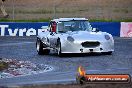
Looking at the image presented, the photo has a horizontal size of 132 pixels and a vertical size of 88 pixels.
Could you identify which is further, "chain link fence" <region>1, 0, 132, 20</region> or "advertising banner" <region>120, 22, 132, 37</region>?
"chain link fence" <region>1, 0, 132, 20</region>

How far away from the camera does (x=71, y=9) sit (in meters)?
61.0

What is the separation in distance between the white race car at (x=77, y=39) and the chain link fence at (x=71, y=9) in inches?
940

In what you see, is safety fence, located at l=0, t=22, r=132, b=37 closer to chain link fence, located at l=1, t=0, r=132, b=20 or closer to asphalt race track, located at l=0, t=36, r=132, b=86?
chain link fence, located at l=1, t=0, r=132, b=20

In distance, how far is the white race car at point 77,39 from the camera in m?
21.6

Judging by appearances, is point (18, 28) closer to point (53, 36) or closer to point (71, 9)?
point (53, 36)

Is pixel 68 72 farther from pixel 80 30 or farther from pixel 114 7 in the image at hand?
pixel 114 7

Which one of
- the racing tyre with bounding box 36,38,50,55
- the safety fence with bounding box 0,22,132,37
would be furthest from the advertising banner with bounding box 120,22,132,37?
the racing tyre with bounding box 36,38,50,55

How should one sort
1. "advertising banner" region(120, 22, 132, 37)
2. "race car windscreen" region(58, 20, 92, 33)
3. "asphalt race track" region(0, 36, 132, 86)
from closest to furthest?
"asphalt race track" region(0, 36, 132, 86), "race car windscreen" region(58, 20, 92, 33), "advertising banner" region(120, 22, 132, 37)

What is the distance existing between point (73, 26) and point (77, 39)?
145 cm

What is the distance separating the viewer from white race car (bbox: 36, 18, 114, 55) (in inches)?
850

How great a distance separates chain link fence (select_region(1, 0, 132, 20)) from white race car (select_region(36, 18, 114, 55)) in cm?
2388

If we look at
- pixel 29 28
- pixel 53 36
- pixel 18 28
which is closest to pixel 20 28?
pixel 18 28

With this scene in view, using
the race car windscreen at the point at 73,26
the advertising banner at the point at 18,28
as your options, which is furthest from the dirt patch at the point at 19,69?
the advertising banner at the point at 18,28

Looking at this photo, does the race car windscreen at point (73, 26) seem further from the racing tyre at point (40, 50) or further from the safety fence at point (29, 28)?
the safety fence at point (29, 28)
